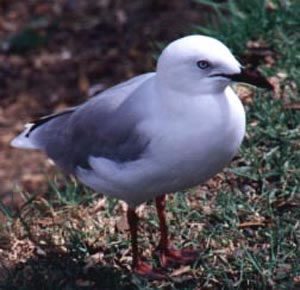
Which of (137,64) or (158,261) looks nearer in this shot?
(158,261)

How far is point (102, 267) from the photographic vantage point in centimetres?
408

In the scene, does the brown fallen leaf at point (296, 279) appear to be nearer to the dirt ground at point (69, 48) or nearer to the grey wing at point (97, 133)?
the grey wing at point (97, 133)

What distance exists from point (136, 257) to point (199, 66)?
2.94 ft

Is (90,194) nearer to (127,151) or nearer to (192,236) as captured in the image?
(192,236)

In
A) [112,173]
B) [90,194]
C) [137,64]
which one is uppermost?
[112,173]

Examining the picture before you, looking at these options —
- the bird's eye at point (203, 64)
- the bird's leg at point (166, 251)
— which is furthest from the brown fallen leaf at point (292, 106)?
the bird's eye at point (203, 64)

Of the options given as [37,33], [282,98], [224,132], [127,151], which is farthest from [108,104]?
[37,33]

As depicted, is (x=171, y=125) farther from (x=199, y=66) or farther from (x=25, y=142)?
(x=25, y=142)

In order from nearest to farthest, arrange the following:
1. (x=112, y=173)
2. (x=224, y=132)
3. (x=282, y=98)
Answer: (x=224, y=132) < (x=112, y=173) < (x=282, y=98)

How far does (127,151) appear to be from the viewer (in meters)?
3.59

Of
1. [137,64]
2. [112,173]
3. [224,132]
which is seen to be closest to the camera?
[224,132]

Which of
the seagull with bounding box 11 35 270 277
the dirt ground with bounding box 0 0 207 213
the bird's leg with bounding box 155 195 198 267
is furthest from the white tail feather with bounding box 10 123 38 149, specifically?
the dirt ground with bounding box 0 0 207 213

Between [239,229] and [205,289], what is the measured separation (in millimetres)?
398

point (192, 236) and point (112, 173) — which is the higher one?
point (112, 173)
